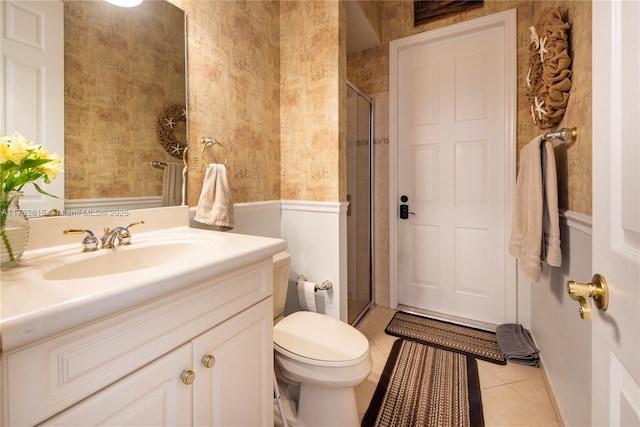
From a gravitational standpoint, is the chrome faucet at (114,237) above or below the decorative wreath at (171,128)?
below

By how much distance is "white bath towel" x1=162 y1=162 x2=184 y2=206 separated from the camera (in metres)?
1.26

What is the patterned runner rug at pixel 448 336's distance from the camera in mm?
1904

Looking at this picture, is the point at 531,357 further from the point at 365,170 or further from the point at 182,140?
the point at 182,140

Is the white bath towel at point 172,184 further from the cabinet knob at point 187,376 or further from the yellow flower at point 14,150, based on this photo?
the cabinet knob at point 187,376

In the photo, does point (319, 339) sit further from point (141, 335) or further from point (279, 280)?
point (141, 335)

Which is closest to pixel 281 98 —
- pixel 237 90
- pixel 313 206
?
pixel 237 90

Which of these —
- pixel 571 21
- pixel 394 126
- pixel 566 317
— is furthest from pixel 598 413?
pixel 394 126

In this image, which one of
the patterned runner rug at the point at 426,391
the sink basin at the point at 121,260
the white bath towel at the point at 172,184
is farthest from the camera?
the patterned runner rug at the point at 426,391

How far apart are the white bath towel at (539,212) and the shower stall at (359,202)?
42.1 inches

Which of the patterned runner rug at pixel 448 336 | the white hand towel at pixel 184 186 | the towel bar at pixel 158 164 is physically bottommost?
the patterned runner rug at pixel 448 336

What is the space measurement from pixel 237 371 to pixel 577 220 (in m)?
1.36

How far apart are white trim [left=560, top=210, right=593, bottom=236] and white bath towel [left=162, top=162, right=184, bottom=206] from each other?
1598mm

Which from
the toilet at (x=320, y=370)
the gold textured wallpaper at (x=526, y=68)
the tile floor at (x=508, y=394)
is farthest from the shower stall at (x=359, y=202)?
the toilet at (x=320, y=370)

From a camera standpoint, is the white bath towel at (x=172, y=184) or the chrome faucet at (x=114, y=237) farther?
the white bath towel at (x=172, y=184)
